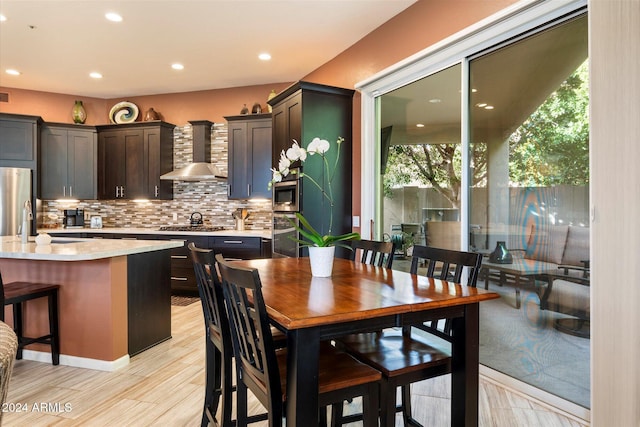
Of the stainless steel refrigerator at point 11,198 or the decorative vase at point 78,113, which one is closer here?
the stainless steel refrigerator at point 11,198

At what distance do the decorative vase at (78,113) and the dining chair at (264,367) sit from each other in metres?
5.76

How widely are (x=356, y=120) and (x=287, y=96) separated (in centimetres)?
79

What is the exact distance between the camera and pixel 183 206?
6016 millimetres

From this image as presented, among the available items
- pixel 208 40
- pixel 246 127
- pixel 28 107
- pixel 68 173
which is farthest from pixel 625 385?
pixel 28 107

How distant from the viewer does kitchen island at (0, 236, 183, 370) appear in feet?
9.57

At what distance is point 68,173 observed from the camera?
5.85m

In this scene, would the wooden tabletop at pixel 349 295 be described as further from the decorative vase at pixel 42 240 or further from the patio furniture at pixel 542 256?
the decorative vase at pixel 42 240

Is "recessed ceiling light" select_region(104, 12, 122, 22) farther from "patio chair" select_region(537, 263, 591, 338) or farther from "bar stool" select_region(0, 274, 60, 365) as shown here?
"patio chair" select_region(537, 263, 591, 338)

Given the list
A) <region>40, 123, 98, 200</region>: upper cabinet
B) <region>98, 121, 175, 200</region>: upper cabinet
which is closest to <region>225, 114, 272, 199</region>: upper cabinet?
<region>98, 121, 175, 200</region>: upper cabinet

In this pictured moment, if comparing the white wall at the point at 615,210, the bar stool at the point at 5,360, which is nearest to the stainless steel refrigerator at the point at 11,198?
the bar stool at the point at 5,360

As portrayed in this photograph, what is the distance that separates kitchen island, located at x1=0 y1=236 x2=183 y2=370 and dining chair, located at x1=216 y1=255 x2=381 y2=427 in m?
1.73

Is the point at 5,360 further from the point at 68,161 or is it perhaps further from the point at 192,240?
the point at 68,161

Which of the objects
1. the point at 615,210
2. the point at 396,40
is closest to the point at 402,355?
the point at 615,210

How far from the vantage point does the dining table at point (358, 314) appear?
1.28 meters
